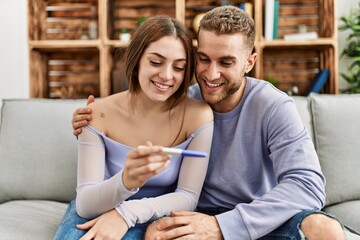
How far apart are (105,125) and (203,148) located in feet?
1.03

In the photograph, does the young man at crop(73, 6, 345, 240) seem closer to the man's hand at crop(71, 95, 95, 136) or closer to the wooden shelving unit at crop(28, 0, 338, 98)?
the man's hand at crop(71, 95, 95, 136)

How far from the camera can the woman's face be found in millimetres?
1326

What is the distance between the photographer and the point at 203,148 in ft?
4.57

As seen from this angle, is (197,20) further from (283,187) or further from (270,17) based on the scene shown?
(283,187)

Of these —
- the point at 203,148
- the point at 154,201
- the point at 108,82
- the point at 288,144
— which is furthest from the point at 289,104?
the point at 108,82

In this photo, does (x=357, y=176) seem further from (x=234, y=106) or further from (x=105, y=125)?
(x=105, y=125)

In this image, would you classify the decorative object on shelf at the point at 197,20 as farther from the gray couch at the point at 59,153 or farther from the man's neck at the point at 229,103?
the man's neck at the point at 229,103

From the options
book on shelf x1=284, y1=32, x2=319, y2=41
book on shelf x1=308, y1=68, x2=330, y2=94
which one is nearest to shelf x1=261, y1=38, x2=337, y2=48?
book on shelf x1=284, y1=32, x2=319, y2=41

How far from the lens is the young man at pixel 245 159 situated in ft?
4.04

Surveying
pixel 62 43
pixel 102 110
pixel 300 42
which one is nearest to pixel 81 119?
pixel 102 110

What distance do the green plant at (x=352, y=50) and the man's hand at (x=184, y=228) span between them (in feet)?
5.31

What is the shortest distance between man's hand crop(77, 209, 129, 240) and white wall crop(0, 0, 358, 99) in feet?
5.56

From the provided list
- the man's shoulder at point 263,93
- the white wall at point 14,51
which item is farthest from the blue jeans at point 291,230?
the white wall at point 14,51

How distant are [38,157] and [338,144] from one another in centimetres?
122
